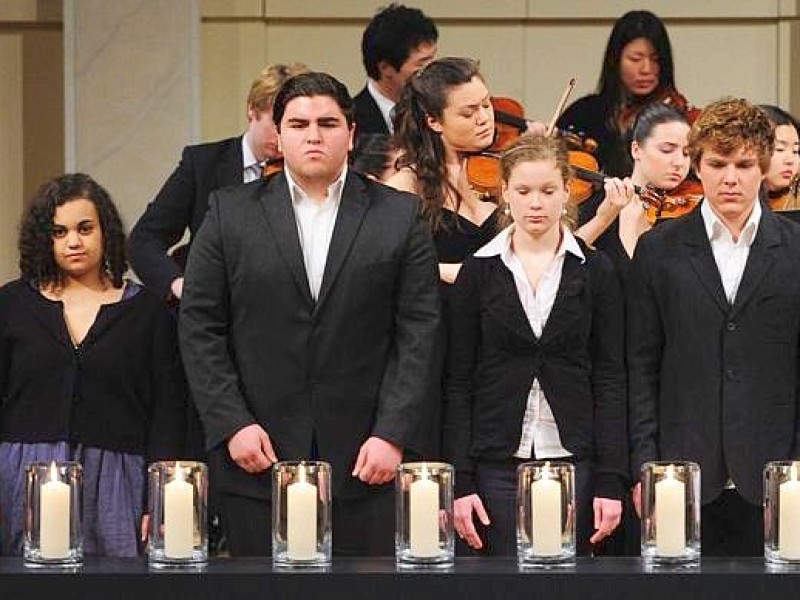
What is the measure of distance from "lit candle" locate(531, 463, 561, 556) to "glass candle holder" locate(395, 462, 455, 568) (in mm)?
154

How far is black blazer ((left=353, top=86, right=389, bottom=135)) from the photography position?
609cm

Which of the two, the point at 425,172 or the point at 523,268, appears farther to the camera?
the point at 425,172

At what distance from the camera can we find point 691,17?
772cm

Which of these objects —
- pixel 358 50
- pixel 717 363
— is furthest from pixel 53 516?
pixel 358 50

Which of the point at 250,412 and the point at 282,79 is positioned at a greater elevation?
the point at 282,79

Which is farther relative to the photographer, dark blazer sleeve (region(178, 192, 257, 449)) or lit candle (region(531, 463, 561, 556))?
dark blazer sleeve (region(178, 192, 257, 449))

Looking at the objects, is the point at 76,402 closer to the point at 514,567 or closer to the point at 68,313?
the point at 68,313

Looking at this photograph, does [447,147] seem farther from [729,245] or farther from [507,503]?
[507,503]

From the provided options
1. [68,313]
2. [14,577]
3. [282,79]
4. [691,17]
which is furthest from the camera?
[691,17]

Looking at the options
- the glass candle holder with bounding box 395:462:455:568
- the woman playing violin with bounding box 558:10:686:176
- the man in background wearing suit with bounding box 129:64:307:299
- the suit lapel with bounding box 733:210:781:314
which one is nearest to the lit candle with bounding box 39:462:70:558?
the glass candle holder with bounding box 395:462:455:568

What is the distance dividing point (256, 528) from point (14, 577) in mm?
1023

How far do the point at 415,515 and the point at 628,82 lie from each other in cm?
268

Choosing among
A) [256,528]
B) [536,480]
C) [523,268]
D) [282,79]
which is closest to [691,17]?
[282,79]

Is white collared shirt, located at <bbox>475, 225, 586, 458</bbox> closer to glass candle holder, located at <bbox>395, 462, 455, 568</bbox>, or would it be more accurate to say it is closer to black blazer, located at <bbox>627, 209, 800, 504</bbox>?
black blazer, located at <bbox>627, 209, 800, 504</bbox>
